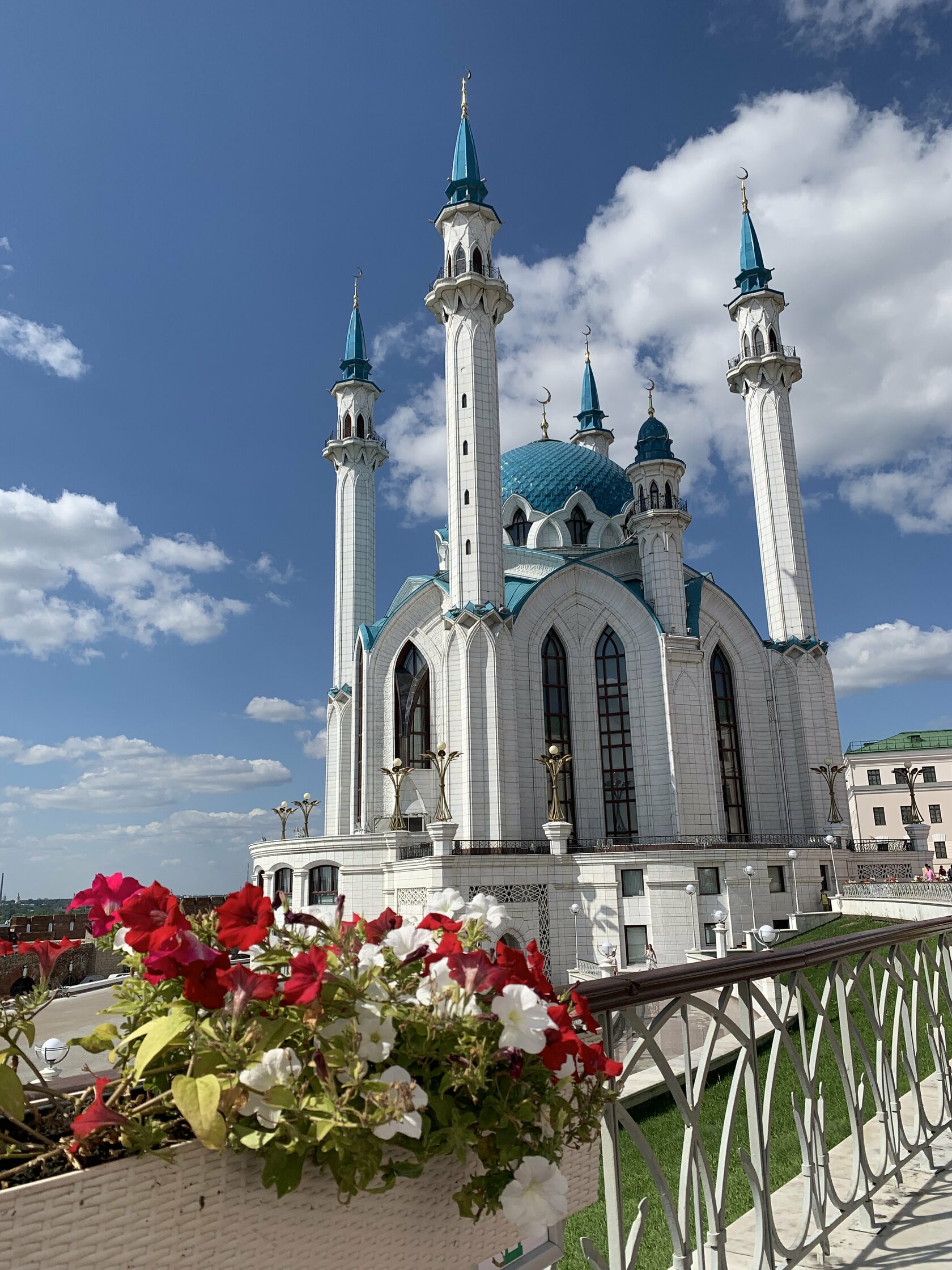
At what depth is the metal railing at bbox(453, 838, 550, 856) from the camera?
2302 cm

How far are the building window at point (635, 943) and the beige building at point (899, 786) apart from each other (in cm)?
2786

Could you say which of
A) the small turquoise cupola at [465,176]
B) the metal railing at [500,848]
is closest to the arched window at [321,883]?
the metal railing at [500,848]

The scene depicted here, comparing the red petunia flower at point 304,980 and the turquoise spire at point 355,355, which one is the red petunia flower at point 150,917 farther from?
the turquoise spire at point 355,355

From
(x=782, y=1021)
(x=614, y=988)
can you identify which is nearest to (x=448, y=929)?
(x=614, y=988)

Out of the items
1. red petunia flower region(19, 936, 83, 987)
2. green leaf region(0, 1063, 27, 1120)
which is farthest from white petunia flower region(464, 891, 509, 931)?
green leaf region(0, 1063, 27, 1120)

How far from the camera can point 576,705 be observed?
90.3ft

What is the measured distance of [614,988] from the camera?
2293 millimetres

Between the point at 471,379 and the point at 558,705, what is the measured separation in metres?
10.7

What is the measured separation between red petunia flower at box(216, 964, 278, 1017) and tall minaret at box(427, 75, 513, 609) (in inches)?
963

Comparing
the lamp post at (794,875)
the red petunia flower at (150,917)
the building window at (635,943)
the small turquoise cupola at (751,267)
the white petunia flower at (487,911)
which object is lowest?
the building window at (635,943)

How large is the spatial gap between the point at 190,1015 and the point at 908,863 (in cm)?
3047

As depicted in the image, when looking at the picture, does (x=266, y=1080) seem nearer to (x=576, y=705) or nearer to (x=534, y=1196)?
(x=534, y=1196)

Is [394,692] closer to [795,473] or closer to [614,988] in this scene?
[795,473]

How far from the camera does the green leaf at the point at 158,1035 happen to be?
4.14 ft
